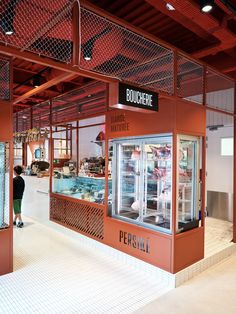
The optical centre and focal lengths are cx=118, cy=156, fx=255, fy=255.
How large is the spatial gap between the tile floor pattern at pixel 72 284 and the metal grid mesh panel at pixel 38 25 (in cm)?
273

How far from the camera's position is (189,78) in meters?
4.52

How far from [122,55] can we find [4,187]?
8.21 feet

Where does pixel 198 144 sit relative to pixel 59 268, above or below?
above

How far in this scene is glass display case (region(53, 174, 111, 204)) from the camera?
514 centimetres

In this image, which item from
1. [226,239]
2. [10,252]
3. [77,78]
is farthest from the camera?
[77,78]

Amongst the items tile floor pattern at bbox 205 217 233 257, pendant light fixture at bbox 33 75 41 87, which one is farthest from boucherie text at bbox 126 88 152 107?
pendant light fixture at bbox 33 75 41 87

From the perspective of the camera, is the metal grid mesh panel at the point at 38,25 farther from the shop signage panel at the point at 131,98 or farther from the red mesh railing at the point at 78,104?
the red mesh railing at the point at 78,104

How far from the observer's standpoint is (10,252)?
12.0ft

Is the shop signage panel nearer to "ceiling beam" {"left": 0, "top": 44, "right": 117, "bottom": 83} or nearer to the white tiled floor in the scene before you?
"ceiling beam" {"left": 0, "top": 44, "right": 117, "bottom": 83}

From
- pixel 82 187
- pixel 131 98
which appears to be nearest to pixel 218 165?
pixel 82 187

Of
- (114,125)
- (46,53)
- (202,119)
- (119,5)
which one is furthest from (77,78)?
(46,53)

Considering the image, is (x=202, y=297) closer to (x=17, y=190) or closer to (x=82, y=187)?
(x=82, y=187)

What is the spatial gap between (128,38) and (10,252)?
3.31 metres

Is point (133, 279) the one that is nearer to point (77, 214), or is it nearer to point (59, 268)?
point (59, 268)
